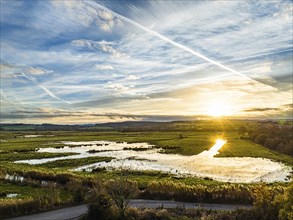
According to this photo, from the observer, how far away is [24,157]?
85.6 m

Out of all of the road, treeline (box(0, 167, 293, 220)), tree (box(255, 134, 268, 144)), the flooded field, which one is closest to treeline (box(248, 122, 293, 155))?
tree (box(255, 134, 268, 144))

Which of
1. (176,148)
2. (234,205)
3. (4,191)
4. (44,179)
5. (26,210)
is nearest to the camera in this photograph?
(26,210)

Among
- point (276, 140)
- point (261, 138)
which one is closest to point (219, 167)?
point (276, 140)

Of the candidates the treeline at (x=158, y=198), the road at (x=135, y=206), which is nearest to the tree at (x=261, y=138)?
the treeline at (x=158, y=198)

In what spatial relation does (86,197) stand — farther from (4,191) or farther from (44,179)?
(44,179)

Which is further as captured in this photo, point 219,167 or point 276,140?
point 276,140

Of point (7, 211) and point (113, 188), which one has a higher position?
point (113, 188)

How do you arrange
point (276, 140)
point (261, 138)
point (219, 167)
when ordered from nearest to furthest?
point (219, 167) < point (276, 140) < point (261, 138)

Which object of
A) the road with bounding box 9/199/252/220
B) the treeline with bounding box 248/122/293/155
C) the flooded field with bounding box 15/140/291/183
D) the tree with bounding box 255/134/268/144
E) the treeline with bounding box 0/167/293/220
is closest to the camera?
the treeline with bounding box 0/167/293/220

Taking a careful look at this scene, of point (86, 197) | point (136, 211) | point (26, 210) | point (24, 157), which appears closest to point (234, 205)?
point (136, 211)

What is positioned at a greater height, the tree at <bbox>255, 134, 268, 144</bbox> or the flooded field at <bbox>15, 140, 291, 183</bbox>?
the tree at <bbox>255, 134, 268, 144</bbox>

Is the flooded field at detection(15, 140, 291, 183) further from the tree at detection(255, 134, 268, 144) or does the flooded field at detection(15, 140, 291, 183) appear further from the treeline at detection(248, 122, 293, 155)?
the tree at detection(255, 134, 268, 144)

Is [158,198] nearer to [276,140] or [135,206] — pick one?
[135,206]

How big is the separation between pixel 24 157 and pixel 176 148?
152 ft
